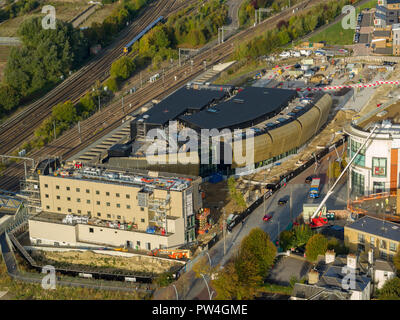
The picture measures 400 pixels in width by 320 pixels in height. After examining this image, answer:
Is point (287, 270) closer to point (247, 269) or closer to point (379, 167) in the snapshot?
point (247, 269)

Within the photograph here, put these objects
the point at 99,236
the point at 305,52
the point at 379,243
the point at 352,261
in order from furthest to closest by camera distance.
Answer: the point at 305,52 → the point at 99,236 → the point at 379,243 → the point at 352,261

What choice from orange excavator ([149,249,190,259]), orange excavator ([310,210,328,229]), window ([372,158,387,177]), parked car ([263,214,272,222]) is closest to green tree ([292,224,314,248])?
orange excavator ([310,210,328,229])

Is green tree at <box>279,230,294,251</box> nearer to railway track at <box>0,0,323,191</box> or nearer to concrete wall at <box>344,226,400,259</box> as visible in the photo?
concrete wall at <box>344,226,400,259</box>

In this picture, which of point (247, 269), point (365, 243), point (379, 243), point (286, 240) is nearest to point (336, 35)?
point (286, 240)

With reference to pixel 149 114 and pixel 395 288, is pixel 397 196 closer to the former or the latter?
pixel 395 288

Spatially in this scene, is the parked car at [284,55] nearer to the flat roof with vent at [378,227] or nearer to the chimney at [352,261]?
the flat roof with vent at [378,227]
